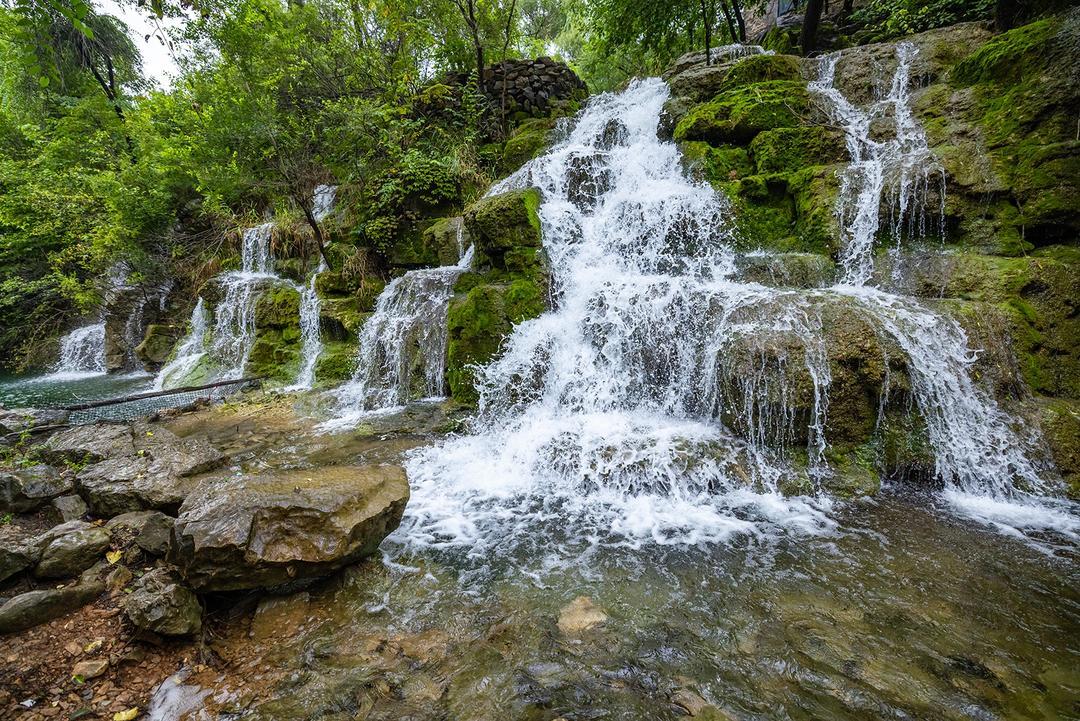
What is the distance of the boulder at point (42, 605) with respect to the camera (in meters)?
2.36

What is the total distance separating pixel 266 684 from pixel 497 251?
6.71 metres

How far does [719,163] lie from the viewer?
8.23 m

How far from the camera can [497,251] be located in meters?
7.89

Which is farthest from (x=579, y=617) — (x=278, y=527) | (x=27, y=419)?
(x=27, y=419)

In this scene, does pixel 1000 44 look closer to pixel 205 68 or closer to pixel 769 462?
pixel 769 462

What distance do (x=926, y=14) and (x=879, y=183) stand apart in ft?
23.8

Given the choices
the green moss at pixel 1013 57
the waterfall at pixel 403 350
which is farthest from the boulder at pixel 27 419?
the green moss at pixel 1013 57

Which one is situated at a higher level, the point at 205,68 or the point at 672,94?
the point at 205,68

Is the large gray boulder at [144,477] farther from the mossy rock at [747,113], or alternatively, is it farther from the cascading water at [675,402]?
the mossy rock at [747,113]

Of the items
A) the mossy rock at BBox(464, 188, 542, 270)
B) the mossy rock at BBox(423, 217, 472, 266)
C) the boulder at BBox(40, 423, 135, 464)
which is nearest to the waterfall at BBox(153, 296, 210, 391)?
the boulder at BBox(40, 423, 135, 464)

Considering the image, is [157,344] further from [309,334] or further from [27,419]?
[27,419]

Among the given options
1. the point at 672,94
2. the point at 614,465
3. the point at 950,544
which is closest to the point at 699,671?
the point at 614,465

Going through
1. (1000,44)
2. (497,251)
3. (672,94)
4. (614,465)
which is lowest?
(614,465)

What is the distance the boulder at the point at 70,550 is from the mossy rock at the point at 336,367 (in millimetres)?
5751
